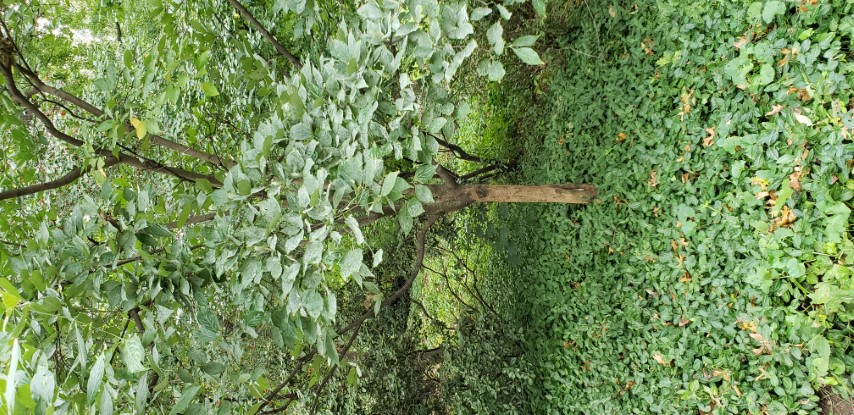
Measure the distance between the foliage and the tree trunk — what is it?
12 cm

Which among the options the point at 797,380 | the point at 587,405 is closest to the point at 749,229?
the point at 797,380

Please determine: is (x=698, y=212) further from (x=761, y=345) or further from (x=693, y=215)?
(x=761, y=345)

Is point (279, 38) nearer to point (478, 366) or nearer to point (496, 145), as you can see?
point (496, 145)

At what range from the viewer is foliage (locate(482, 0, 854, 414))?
172cm

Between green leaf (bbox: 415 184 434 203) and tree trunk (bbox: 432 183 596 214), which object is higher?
tree trunk (bbox: 432 183 596 214)

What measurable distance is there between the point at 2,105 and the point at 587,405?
2.93 metres

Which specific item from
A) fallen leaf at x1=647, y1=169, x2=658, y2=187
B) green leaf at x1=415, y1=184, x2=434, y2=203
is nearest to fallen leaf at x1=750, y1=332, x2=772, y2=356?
fallen leaf at x1=647, y1=169, x2=658, y2=187

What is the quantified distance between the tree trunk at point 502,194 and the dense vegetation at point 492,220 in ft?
0.13

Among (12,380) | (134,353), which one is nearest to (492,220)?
(134,353)

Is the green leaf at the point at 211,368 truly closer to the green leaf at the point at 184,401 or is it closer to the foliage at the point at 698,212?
the green leaf at the point at 184,401

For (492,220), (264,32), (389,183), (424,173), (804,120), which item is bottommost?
(389,183)

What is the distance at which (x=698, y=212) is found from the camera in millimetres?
2145

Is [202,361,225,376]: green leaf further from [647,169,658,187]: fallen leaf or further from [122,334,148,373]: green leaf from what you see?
[647,169,658,187]: fallen leaf

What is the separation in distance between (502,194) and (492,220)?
117 centimetres
